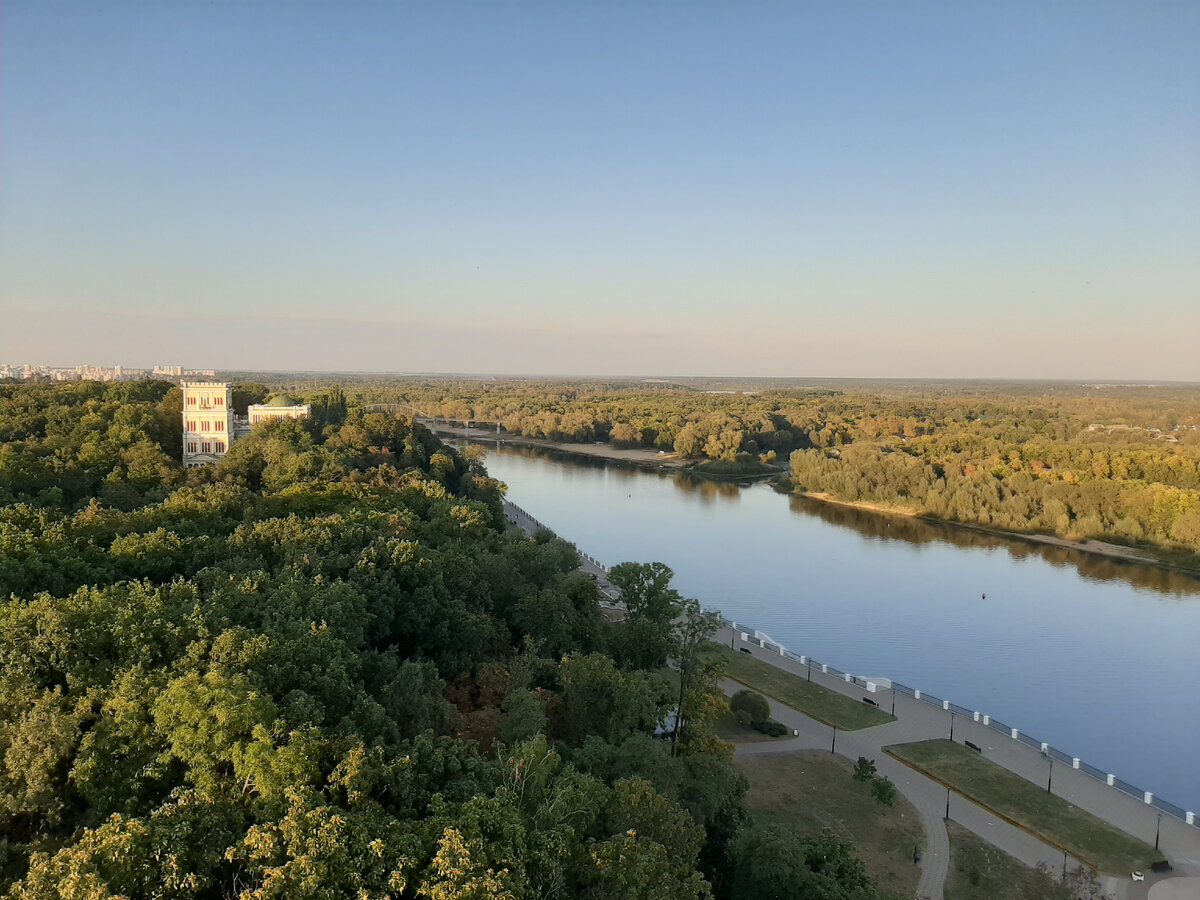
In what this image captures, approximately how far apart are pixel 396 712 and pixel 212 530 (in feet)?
36.7

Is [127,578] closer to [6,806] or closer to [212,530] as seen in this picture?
[212,530]

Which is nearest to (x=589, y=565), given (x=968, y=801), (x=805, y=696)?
(x=805, y=696)

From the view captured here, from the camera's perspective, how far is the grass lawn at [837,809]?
568 inches

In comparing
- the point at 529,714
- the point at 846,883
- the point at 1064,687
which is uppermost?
the point at 529,714

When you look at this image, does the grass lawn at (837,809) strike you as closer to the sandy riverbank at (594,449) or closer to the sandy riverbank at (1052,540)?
the sandy riverbank at (1052,540)

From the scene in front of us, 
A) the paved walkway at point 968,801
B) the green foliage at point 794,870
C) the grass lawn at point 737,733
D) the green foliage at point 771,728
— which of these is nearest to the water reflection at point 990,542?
the paved walkway at point 968,801

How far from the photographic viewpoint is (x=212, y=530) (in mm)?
20969

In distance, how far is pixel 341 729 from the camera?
10328 mm

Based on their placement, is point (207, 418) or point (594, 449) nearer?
point (207, 418)

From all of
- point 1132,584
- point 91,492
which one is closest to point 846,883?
point 91,492

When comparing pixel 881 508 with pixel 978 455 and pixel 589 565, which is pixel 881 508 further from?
pixel 589 565

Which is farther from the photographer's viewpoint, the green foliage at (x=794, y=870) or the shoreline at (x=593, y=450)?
the shoreline at (x=593, y=450)

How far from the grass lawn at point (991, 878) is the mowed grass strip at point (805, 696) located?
494 cm

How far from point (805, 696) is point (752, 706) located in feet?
8.11
